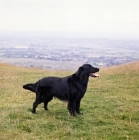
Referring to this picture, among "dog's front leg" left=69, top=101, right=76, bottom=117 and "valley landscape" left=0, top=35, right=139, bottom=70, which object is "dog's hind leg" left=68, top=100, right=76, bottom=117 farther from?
"valley landscape" left=0, top=35, right=139, bottom=70

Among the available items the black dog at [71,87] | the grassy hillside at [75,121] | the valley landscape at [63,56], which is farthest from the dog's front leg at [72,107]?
the valley landscape at [63,56]

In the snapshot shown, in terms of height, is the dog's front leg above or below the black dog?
below

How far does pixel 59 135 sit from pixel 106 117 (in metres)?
2.45

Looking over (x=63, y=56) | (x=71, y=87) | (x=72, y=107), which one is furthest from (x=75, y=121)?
(x=63, y=56)

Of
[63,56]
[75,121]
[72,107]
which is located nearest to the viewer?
[75,121]

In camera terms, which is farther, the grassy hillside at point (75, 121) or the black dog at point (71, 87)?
the black dog at point (71, 87)

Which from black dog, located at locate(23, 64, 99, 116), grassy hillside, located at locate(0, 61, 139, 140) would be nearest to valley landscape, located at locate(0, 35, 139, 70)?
grassy hillside, located at locate(0, 61, 139, 140)

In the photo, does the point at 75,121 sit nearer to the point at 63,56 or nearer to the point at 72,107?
the point at 72,107

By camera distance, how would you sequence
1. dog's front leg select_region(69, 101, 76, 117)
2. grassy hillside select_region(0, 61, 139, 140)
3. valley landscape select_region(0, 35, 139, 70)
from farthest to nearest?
valley landscape select_region(0, 35, 139, 70) < dog's front leg select_region(69, 101, 76, 117) < grassy hillside select_region(0, 61, 139, 140)

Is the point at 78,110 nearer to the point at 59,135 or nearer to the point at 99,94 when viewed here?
the point at 59,135

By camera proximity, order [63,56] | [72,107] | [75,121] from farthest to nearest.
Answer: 1. [63,56]
2. [72,107]
3. [75,121]

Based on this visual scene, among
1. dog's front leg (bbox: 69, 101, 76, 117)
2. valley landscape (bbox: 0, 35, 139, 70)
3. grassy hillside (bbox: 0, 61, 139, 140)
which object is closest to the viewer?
grassy hillside (bbox: 0, 61, 139, 140)

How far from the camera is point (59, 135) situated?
27.7 ft

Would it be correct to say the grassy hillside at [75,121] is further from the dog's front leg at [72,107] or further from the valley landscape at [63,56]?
the valley landscape at [63,56]
